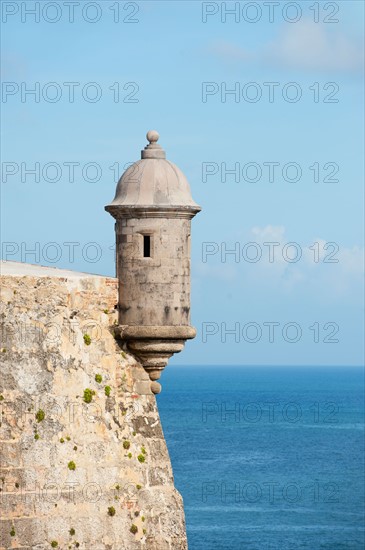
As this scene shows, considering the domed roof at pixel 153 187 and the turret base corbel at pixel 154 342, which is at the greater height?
the domed roof at pixel 153 187

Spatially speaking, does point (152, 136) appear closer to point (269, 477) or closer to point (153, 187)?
point (153, 187)

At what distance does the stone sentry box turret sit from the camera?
2480 centimetres

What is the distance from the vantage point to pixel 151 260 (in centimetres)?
2483

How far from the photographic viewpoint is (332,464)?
309 ft

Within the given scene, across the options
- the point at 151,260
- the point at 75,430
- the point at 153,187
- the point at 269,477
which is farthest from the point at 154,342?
the point at 269,477

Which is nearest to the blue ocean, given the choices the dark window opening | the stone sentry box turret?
the stone sentry box turret

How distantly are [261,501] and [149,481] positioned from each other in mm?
52928

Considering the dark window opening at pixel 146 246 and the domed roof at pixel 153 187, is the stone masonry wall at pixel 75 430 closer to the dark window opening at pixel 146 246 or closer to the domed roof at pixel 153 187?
the dark window opening at pixel 146 246

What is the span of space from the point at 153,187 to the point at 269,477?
2481 inches

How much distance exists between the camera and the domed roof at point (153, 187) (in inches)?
976

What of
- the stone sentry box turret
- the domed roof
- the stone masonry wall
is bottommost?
the stone masonry wall

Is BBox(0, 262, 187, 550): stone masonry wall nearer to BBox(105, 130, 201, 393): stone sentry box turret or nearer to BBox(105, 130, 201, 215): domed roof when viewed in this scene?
BBox(105, 130, 201, 393): stone sentry box turret

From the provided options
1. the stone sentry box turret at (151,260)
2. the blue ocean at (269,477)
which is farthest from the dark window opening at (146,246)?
the blue ocean at (269,477)

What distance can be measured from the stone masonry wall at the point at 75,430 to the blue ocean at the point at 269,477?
37.4 meters
